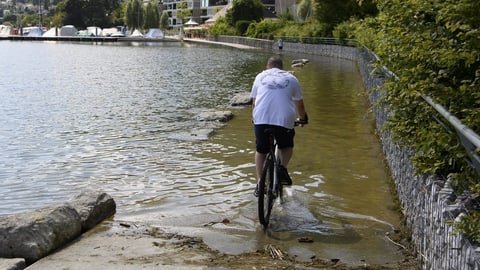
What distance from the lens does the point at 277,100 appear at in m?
6.77

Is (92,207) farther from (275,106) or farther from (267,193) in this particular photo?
(275,106)

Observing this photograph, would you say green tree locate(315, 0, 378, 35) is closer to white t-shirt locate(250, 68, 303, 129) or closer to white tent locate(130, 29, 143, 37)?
white t-shirt locate(250, 68, 303, 129)

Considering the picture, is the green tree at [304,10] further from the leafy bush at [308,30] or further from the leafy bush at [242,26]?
the leafy bush at [308,30]

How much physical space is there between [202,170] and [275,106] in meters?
3.84

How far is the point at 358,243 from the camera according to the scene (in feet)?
21.3

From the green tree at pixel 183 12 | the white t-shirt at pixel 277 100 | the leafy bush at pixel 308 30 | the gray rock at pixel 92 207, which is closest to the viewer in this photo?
the white t-shirt at pixel 277 100

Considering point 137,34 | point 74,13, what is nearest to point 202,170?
point 137,34

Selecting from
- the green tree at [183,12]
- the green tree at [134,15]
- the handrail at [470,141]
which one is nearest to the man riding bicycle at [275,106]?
the handrail at [470,141]

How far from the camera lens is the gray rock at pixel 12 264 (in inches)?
214

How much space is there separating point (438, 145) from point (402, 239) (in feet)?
6.58

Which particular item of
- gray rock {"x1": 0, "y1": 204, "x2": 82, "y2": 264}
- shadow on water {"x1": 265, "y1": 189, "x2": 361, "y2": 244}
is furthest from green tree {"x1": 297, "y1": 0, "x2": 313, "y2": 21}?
gray rock {"x1": 0, "y1": 204, "x2": 82, "y2": 264}

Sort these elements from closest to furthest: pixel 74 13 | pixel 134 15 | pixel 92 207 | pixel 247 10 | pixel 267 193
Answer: pixel 267 193 → pixel 92 207 → pixel 247 10 → pixel 134 15 → pixel 74 13

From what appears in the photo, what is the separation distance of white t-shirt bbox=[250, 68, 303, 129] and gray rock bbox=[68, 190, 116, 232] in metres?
2.31

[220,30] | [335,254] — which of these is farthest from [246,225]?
[220,30]
